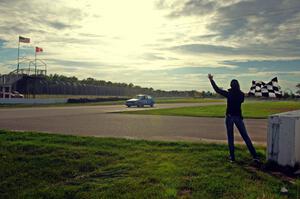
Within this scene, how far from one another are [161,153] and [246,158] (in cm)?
201

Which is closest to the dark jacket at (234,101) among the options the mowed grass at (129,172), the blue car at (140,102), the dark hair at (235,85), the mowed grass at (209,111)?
the dark hair at (235,85)

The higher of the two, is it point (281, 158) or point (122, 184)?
point (281, 158)

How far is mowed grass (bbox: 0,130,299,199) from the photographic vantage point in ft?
17.0

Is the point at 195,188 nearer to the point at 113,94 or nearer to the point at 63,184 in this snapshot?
the point at 63,184

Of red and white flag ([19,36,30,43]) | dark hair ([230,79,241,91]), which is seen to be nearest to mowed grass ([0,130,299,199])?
dark hair ([230,79,241,91])

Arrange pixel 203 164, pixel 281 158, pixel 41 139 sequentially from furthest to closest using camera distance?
1. pixel 41 139
2. pixel 203 164
3. pixel 281 158

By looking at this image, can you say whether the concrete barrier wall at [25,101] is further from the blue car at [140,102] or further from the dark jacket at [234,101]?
the dark jacket at [234,101]

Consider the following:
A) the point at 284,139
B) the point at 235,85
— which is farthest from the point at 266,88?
the point at 284,139

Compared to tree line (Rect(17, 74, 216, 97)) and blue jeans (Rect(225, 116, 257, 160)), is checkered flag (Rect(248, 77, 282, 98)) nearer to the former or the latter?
tree line (Rect(17, 74, 216, 97))

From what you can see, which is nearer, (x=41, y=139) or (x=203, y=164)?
(x=203, y=164)

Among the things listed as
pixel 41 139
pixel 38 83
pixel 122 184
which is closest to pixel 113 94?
pixel 38 83

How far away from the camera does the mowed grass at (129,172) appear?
5180 mm

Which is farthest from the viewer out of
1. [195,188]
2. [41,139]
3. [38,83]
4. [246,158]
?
[38,83]

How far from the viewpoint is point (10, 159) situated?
7406mm
